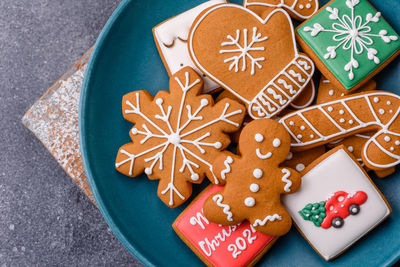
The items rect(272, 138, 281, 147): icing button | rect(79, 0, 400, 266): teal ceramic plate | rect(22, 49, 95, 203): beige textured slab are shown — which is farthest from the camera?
rect(22, 49, 95, 203): beige textured slab

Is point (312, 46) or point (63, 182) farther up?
point (312, 46)

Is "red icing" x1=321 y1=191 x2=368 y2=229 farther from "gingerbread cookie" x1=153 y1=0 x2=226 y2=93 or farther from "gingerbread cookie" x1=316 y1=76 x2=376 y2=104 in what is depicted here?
"gingerbread cookie" x1=153 y1=0 x2=226 y2=93

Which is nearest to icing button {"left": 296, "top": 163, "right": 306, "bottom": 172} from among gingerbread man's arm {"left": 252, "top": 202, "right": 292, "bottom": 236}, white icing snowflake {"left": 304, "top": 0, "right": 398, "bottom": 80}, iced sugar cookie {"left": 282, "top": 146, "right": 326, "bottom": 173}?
iced sugar cookie {"left": 282, "top": 146, "right": 326, "bottom": 173}

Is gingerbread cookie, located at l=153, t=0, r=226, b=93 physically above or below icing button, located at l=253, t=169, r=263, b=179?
above

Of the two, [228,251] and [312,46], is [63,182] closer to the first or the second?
[228,251]

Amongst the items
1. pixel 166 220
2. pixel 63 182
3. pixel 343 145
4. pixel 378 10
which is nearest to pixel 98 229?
pixel 63 182

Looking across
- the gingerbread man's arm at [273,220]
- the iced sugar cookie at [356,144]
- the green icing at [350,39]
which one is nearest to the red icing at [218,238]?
the gingerbread man's arm at [273,220]

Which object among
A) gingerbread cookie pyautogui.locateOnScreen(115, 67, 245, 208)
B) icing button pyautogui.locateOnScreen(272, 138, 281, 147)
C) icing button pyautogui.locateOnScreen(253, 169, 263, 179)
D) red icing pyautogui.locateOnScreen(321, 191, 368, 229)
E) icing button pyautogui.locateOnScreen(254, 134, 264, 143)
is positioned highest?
gingerbread cookie pyautogui.locateOnScreen(115, 67, 245, 208)
